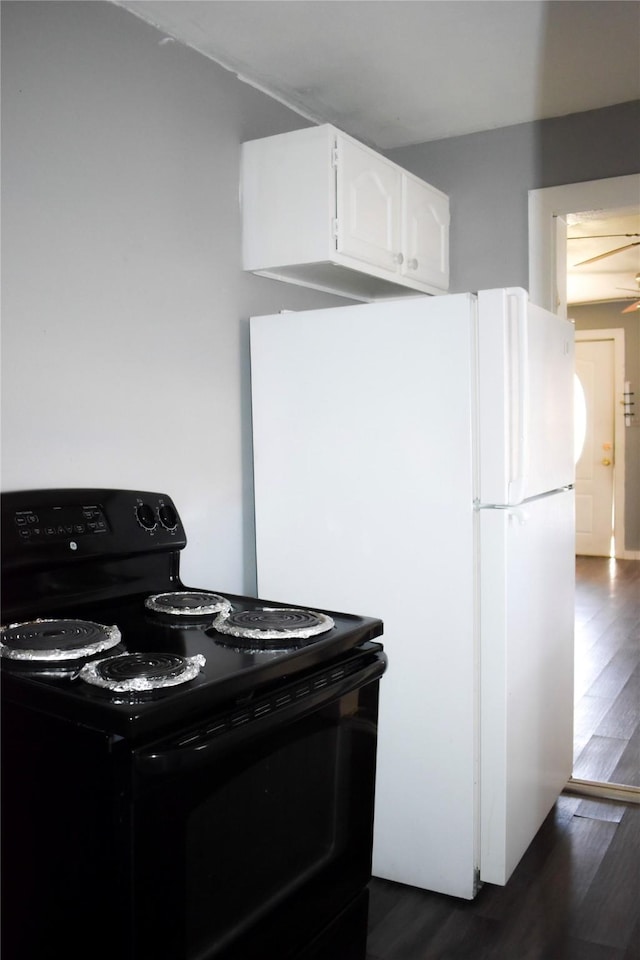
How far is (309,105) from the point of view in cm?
269

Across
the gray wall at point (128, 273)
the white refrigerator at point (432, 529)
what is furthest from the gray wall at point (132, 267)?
the white refrigerator at point (432, 529)

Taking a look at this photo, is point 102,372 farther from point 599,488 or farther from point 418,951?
point 599,488

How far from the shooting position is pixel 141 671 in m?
1.27

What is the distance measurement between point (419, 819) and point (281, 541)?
0.82 meters

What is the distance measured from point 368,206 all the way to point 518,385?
0.78 metres

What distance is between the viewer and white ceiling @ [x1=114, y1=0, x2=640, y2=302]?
2.09 meters

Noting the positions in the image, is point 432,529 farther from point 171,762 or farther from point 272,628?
point 171,762

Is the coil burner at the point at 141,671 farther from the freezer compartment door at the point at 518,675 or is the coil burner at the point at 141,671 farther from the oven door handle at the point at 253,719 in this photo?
the freezer compartment door at the point at 518,675

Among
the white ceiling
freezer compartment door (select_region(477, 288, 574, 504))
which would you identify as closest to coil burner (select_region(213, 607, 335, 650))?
freezer compartment door (select_region(477, 288, 574, 504))

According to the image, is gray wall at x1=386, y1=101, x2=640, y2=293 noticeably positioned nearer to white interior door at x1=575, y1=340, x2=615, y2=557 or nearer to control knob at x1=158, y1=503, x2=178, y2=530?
control knob at x1=158, y1=503, x2=178, y2=530

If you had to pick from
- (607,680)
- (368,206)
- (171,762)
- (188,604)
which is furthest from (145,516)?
(607,680)

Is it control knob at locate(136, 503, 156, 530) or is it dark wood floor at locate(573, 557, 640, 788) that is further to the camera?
dark wood floor at locate(573, 557, 640, 788)

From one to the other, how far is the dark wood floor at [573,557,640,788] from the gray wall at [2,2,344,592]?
1488 millimetres

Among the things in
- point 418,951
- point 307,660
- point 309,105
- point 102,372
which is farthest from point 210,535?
point 309,105
